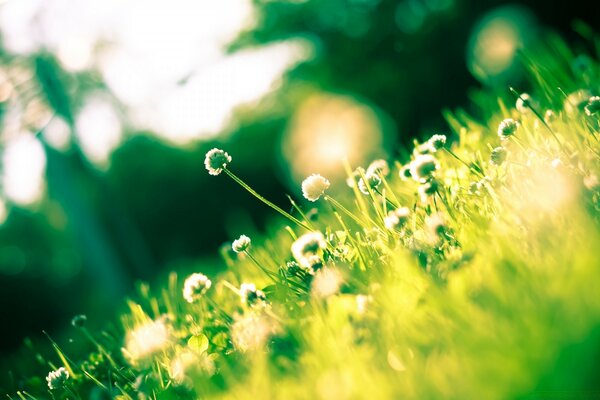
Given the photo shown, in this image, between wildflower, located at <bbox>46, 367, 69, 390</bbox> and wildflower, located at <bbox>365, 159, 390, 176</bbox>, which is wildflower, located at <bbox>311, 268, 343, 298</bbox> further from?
wildflower, located at <bbox>46, 367, 69, 390</bbox>

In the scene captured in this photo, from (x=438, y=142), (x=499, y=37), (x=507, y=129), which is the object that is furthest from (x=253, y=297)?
(x=499, y=37)

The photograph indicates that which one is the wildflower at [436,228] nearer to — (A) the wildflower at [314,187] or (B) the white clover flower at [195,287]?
(A) the wildflower at [314,187]

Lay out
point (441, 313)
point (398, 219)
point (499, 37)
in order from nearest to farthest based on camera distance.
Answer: point (441, 313), point (398, 219), point (499, 37)

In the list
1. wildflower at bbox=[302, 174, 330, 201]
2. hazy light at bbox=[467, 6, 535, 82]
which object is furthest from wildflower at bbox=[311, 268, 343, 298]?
hazy light at bbox=[467, 6, 535, 82]

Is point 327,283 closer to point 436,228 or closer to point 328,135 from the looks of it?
point 436,228

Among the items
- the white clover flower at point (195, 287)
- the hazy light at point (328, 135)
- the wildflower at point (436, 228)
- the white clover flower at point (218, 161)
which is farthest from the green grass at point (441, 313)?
the hazy light at point (328, 135)

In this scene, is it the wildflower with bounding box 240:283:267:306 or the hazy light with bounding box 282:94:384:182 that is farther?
the hazy light with bounding box 282:94:384:182

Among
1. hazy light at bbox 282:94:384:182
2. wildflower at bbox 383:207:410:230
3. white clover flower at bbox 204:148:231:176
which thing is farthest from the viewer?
hazy light at bbox 282:94:384:182
